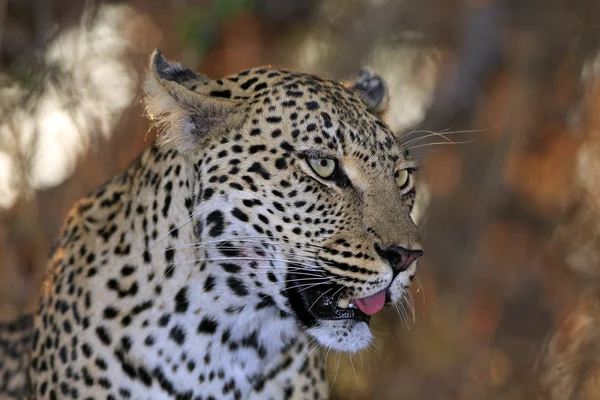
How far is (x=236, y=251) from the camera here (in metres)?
4.83

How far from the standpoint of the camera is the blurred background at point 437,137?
882cm

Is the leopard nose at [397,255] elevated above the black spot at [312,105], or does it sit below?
below

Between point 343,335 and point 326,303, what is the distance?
0.17 m

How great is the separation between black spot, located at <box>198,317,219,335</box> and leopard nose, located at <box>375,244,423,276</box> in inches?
36.5

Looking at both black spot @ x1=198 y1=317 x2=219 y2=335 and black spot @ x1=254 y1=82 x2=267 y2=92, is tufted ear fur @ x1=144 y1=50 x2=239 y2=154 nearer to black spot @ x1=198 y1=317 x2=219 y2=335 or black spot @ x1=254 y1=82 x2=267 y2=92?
black spot @ x1=254 y1=82 x2=267 y2=92

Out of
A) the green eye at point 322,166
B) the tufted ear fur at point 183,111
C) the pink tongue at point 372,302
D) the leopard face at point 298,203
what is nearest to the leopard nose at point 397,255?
the leopard face at point 298,203

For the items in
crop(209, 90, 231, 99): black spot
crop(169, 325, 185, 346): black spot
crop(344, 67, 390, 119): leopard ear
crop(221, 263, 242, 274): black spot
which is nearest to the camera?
crop(221, 263, 242, 274): black spot

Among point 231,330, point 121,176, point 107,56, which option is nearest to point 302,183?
point 231,330

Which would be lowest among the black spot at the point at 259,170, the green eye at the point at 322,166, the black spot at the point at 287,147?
the black spot at the point at 259,170

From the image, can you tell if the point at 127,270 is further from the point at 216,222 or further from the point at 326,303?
the point at 326,303

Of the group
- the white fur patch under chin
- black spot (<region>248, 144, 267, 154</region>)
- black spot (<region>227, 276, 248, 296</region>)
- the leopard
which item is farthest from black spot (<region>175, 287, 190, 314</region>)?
black spot (<region>248, 144, 267, 154</region>)

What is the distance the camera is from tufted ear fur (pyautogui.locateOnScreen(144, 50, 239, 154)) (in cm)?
488

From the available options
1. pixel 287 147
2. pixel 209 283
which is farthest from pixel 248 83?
pixel 209 283

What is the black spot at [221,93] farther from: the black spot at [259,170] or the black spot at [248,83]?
the black spot at [259,170]
